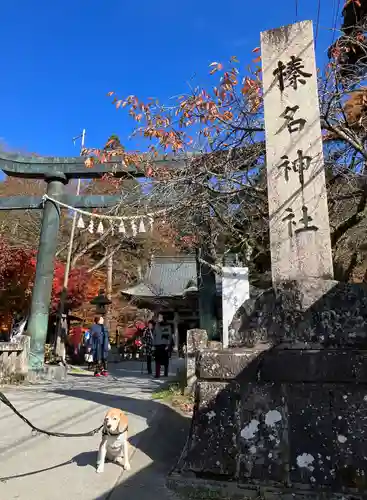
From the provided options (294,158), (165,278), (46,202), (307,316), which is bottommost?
(307,316)

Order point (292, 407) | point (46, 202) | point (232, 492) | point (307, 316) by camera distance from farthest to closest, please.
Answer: point (46, 202), point (307, 316), point (292, 407), point (232, 492)

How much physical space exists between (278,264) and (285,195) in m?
0.72

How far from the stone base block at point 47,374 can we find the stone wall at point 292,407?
7.73 metres

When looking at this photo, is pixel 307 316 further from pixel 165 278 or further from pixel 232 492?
pixel 165 278

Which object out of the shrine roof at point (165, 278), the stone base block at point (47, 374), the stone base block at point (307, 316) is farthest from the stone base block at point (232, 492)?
the shrine roof at point (165, 278)

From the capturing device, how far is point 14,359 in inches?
361

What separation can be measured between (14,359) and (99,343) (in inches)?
88.1

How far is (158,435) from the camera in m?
4.01

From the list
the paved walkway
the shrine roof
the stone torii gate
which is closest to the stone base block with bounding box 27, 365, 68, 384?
the stone torii gate

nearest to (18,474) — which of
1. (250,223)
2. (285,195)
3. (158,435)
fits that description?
(158,435)

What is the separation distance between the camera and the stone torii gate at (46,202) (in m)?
9.76

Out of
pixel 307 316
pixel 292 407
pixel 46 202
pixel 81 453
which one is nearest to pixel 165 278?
pixel 46 202

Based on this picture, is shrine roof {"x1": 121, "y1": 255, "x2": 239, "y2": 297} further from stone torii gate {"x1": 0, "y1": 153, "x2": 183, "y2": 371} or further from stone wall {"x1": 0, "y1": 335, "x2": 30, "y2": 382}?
stone wall {"x1": 0, "y1": 335, "x2": 30, "y2": 382}

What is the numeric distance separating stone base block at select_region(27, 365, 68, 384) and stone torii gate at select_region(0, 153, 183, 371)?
0.45 feet
